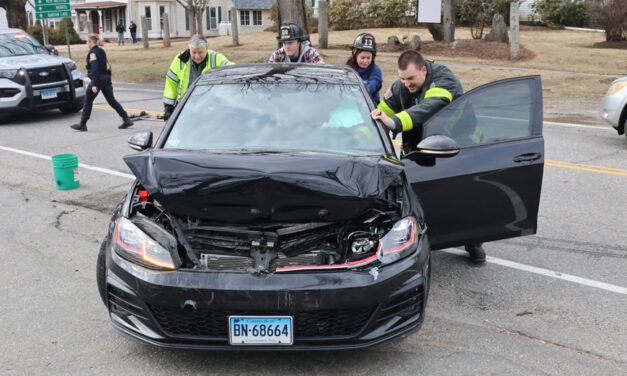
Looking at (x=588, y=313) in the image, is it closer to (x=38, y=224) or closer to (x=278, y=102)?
(x=278, y=102)

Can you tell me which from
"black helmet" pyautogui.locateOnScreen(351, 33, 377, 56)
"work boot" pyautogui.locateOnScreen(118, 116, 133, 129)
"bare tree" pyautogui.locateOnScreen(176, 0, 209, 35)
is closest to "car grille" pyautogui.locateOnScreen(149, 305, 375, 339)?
"black helmet" pyautogui.locateOnScreen(351, 33, 377, 56)

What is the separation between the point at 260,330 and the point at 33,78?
12.0 meters

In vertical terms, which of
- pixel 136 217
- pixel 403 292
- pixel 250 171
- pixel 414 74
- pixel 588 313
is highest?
pixel 414 74

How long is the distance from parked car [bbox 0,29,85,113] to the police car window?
11.0 metres

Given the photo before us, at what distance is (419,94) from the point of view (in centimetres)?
572

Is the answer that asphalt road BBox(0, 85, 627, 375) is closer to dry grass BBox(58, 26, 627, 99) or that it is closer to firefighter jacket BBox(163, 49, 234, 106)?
→ firefighter jacket BBox(163, 49, 234, 106)

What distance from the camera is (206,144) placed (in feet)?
15.0

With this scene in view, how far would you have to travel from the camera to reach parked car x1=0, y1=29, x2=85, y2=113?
13711 millimetres

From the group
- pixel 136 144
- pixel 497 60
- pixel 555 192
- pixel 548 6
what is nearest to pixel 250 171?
pixel 136 144

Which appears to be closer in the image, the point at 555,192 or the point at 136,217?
the point at 136,217

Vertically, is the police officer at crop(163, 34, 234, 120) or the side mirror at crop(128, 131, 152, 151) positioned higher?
the police officer at crop(163, 34, 234, 120)

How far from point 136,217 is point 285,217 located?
2.96 ft

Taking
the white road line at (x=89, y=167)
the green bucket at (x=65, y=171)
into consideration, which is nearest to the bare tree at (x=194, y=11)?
the white road line at (x=89, y=167)

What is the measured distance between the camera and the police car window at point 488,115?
5121 mm
